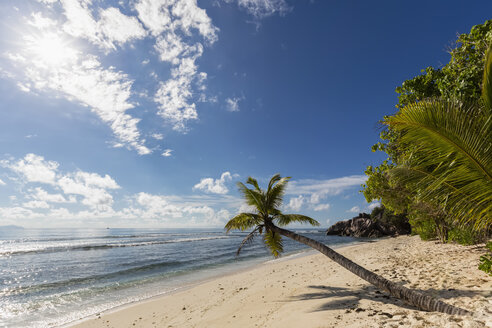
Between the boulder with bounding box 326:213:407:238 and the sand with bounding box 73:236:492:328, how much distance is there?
50.8 meters

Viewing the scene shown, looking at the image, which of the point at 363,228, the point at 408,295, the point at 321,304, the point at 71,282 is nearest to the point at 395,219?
the point at 363,228

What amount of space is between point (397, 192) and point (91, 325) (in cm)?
1423

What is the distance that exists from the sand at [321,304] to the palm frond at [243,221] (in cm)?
274

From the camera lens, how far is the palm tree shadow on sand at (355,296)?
5.93 metres

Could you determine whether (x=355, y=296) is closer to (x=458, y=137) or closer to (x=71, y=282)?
(x=458, y=137)

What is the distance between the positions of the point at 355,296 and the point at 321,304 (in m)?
1.08

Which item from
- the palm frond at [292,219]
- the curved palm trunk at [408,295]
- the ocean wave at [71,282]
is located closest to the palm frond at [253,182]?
the palm frond at [292,219]

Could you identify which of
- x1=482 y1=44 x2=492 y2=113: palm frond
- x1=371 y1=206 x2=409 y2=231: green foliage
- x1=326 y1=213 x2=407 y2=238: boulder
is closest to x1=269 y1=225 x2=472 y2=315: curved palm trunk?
x1=482 y1=44 x2=492 y2=113: palm frond

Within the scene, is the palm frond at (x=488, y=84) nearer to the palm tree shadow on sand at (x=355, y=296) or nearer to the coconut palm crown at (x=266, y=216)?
the palm tree shadow on sand at (x=355, y=296)

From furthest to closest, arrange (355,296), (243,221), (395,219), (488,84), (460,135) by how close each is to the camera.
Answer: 1. (395,219)
2. (243,221)
3. (355,296)
4. (488,84)
5. (460,135)

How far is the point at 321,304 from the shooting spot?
6895 millimetres

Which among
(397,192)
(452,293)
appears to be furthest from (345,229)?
(452,293)

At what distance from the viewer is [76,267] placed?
71.5 feet

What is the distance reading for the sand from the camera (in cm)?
506
